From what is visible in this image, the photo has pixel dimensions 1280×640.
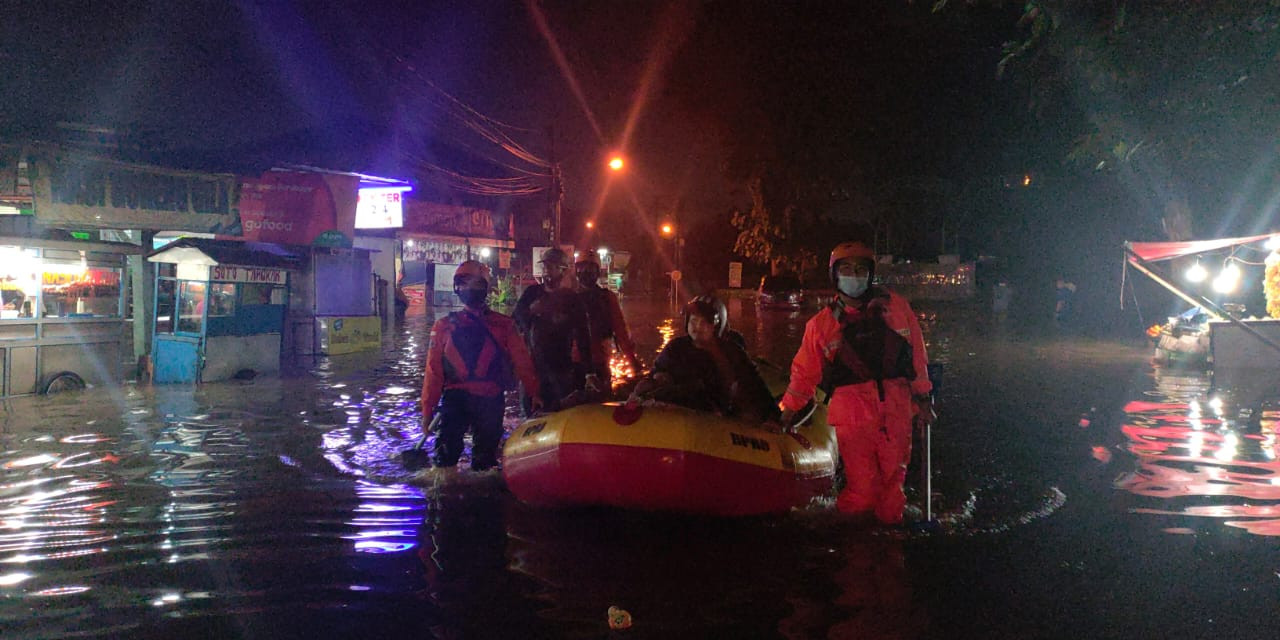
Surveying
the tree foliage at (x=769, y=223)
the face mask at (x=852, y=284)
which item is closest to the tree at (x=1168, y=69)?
the face mask at (x=852, y=284)

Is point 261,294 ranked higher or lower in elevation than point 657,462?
higher

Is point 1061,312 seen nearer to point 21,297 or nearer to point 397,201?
point 397,201

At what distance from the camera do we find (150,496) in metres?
6.68

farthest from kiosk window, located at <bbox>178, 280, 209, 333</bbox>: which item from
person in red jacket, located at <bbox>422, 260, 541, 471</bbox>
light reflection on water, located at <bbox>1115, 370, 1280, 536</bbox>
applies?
light reflection on water, located at <bbox>1115, 370, 1280, 536</bbox>

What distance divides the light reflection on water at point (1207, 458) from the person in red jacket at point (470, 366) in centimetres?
482

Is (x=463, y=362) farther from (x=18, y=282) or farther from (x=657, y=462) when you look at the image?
(x=18, y=282)

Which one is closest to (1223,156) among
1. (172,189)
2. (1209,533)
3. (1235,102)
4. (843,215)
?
(1235,102)

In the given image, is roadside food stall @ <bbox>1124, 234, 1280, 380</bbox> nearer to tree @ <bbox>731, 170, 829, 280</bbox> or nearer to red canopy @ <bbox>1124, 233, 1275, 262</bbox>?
red canopy @ <bbox>1124, 233, 1275, 262</bbox>

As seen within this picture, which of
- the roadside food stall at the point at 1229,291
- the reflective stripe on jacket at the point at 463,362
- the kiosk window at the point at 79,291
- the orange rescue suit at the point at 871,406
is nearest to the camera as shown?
the orange rescue suit at the point at 871,406

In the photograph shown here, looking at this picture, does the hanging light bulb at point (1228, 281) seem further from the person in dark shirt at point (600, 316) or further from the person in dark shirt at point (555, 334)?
the person in dark shirt at point (555, 334)

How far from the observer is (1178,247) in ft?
47.7

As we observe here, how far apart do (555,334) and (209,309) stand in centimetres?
855

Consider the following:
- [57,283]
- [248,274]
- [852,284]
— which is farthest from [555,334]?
[57,283]

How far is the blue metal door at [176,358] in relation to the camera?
44.0ft
